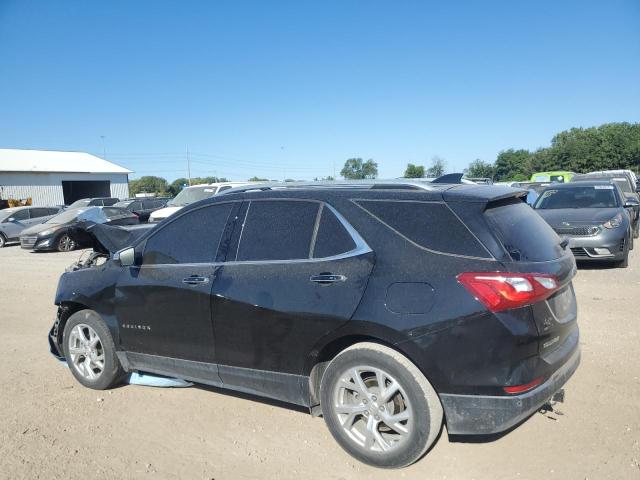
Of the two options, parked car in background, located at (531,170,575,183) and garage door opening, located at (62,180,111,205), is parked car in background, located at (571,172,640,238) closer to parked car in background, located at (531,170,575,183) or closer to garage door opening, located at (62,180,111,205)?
parked car in background, located at (531,170,575,183)

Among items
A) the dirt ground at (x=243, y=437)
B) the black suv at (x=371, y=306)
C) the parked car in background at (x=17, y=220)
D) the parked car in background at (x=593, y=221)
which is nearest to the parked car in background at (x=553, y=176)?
the parked car in background at (x=593, y=221)

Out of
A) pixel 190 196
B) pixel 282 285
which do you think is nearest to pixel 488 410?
pixel 282 285

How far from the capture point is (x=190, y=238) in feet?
13.5

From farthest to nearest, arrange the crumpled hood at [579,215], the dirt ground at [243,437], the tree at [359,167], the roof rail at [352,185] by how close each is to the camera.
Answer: the tree at [359,167]
the crumpled hood at [579,215]
the roof rail at [352,185]
the dirt ground at [243,437]

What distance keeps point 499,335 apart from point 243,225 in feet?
6.56

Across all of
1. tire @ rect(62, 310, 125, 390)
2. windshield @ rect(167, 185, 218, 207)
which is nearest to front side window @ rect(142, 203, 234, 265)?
tire @ rect(62, 310, 125, 390)

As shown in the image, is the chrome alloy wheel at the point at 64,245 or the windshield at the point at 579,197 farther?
the chrome alloy wheel at the point at 64,245

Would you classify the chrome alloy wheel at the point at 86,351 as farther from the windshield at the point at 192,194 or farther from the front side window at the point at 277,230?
the windshield at the point at 192,194

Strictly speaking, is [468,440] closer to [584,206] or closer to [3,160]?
[584,206]

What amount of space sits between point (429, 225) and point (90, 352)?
10.9ft

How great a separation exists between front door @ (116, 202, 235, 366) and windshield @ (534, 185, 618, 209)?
8.89 meters

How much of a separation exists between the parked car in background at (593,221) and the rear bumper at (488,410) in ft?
23.6

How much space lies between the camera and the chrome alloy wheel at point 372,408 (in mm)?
3100

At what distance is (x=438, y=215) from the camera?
3176mm
